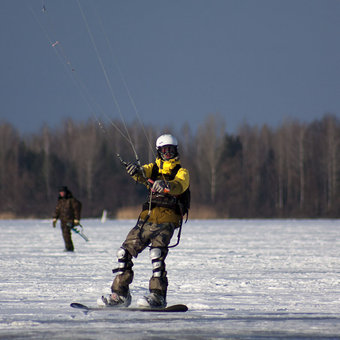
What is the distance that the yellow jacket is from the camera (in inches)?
336

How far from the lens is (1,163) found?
291 feet

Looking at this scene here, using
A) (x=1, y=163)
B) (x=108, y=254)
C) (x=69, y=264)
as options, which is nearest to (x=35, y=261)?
(x=69, y=264)

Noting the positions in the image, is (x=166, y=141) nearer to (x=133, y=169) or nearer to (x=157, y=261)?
(x=133, y=169)

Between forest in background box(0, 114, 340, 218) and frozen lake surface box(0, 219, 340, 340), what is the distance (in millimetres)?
61608

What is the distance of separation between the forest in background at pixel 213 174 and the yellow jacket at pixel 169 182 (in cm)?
6952

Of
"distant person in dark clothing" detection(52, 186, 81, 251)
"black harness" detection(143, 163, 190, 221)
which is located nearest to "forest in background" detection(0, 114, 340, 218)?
"distant person in dark clothing" detection(52, 186, 81, 251)

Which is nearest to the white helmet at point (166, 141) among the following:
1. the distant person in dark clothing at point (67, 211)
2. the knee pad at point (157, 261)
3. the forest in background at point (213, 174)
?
the knee pad at point (157, 261)

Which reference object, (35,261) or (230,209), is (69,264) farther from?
(230,209)

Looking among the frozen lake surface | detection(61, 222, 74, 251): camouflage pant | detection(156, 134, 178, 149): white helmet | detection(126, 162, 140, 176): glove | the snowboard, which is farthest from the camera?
detection(61, 222, 74, 251): camouflage pant

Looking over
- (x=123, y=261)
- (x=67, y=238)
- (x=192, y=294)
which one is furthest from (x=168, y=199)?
(x=67, y=238)

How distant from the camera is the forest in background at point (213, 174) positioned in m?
81.4

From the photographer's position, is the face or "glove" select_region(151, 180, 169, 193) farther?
the face

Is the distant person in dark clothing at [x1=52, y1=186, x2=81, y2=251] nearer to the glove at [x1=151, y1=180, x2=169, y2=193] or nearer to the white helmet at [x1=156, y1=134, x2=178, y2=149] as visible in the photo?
the white helmet at [x1=156, y1=134, x2=178, y2=149]

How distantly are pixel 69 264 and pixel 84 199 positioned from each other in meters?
68.1
